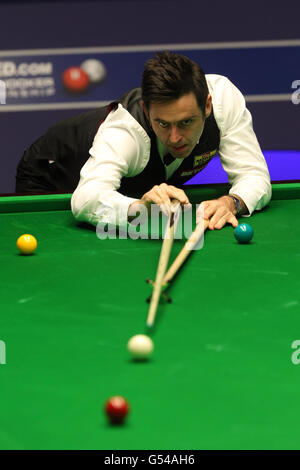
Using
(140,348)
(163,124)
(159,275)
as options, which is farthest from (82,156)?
(140,348)

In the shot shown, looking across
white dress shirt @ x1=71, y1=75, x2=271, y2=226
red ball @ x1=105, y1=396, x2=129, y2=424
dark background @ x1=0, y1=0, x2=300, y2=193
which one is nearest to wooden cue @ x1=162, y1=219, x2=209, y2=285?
white dress shirt @ x1=71, y1=75, x2=271, y2=226

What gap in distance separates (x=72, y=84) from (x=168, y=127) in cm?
381

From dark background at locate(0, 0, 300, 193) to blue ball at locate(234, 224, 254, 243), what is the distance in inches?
166

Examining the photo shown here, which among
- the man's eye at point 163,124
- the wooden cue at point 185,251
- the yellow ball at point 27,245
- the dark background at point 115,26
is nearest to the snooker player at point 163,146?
the man's eye at point 163,124

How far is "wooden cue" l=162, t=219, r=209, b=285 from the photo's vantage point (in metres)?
1.94

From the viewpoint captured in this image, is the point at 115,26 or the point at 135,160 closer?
the point at 135,160

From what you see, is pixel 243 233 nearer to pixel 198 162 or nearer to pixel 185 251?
pixel 185 251

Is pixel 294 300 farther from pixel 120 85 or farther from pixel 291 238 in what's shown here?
pixel 120 85

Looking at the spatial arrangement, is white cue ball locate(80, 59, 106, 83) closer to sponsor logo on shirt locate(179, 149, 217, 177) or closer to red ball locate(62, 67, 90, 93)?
red ball locate(62, 67, 90, 93)

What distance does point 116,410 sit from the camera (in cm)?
111

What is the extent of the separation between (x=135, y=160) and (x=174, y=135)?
0.90 ft

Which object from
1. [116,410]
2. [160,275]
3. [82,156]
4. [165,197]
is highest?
[82,156]

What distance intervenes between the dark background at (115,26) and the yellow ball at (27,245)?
414cm
